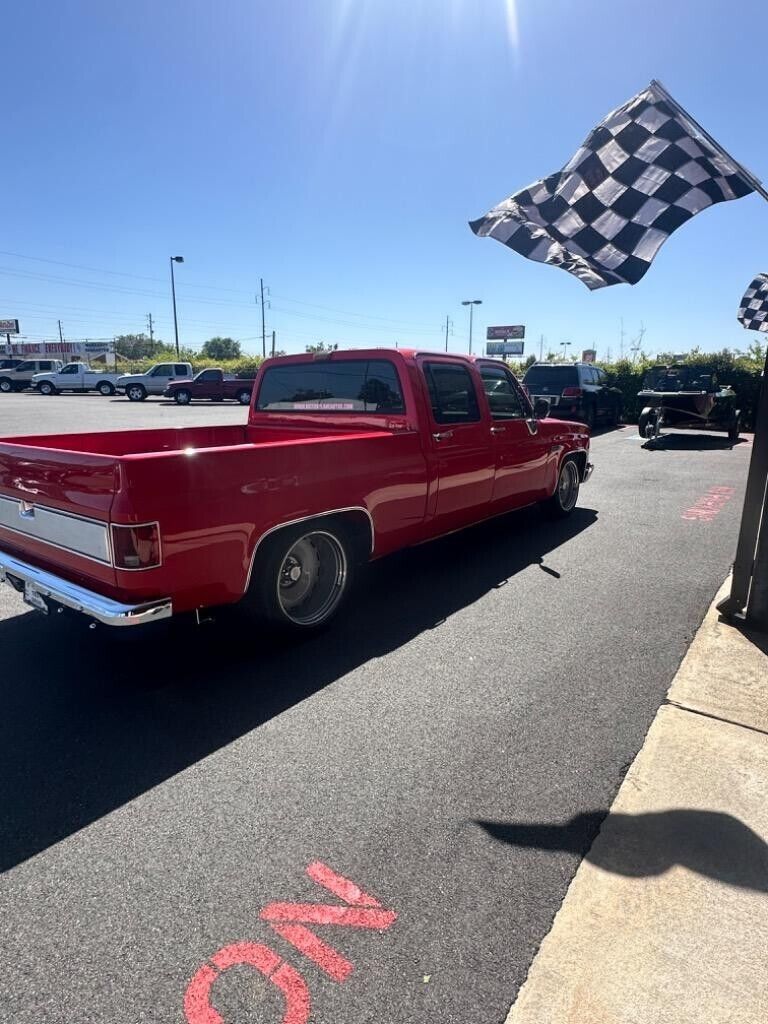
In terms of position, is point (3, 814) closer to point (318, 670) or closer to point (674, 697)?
point (318, 670)

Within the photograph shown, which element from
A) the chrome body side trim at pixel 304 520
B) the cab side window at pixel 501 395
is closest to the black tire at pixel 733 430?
the cab side window at pixel 501 395

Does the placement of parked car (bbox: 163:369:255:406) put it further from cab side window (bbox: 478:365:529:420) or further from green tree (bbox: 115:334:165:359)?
green tree (bbox: 115:334:165:359)

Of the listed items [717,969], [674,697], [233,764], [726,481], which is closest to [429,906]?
[717,969]

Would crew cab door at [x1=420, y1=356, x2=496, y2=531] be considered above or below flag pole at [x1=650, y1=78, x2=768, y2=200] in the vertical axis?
below

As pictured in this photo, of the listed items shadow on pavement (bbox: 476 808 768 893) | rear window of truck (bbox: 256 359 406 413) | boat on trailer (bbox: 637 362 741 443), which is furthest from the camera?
boat on trailer (bbox: 637 362 741 443)

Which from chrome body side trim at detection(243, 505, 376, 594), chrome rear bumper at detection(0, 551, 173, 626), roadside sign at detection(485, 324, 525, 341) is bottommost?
chrome rear bumper at detection(0, 551, 173, 626)

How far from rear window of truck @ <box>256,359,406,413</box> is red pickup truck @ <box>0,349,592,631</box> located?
0.01m

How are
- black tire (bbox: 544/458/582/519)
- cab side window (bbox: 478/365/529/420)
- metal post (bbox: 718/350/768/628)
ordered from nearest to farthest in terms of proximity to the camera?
metal post (bbox: 718/350/768/628) → cab side window (bbox: 478/365/529/420) → black tire (bbox: 544/458/582/519)

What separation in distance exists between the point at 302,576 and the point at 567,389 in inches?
552

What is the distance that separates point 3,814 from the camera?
2334 mm

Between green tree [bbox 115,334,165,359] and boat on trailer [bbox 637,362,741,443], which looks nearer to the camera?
boat on trailer [bbox 637,362,741,443]

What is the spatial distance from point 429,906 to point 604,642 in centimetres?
230

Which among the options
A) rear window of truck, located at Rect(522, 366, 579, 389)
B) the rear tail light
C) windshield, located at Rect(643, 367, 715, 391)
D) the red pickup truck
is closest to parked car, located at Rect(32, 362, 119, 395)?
rear window of truck, located at Rect(522, 366, 579, 389)

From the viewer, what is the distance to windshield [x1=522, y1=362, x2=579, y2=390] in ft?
54.0
